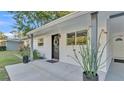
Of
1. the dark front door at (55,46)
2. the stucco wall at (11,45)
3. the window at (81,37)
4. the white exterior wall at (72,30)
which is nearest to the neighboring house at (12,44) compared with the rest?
the stucco wall at (11,45)

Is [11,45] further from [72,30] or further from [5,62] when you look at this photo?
[72,30]

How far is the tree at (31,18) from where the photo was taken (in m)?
22.1

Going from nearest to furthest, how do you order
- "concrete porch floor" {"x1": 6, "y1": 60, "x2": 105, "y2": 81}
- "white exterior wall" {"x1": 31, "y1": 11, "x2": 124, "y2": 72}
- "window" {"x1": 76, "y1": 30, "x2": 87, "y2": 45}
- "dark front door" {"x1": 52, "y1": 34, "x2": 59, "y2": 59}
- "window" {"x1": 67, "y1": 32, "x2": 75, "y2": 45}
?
1. "concrete porch floor" {"x1": 6, "y1": 60, "x2": 105, "y2": 81}
2. "white exterior wall" {"x1": 31, "y1": 11, "x2": 124, "y2": 72}
3. "window" {"x1": 76, "y1": 30, "x2": 87, "y2": 45}
4. "window" {"x1": 67, "y1": 32, "x2": 75, "y2": 45}
5. "dark front door" {"x1": 52, "y1": 34, "x2": 59, "y2": 59}

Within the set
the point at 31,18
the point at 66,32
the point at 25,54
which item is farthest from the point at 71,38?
the point at 31,18

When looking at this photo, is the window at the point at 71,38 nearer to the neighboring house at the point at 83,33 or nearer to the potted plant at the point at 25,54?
the neighboring house at the point at 83,33

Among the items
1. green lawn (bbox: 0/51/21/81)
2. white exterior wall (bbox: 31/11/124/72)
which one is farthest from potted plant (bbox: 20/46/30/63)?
white exterior wall (bbox: 31/11/124/72)

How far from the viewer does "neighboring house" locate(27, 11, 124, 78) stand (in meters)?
6.88

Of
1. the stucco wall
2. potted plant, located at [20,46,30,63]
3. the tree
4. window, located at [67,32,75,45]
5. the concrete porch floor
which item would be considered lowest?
the concrete porch floor

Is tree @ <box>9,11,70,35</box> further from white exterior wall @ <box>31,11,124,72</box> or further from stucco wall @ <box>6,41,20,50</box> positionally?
stucco wall @ <box>6,41,20,50</box>

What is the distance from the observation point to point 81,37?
9.04m

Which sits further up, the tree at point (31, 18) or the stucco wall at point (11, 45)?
the tree at point (31, 18)

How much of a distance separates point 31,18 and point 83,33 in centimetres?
1553
